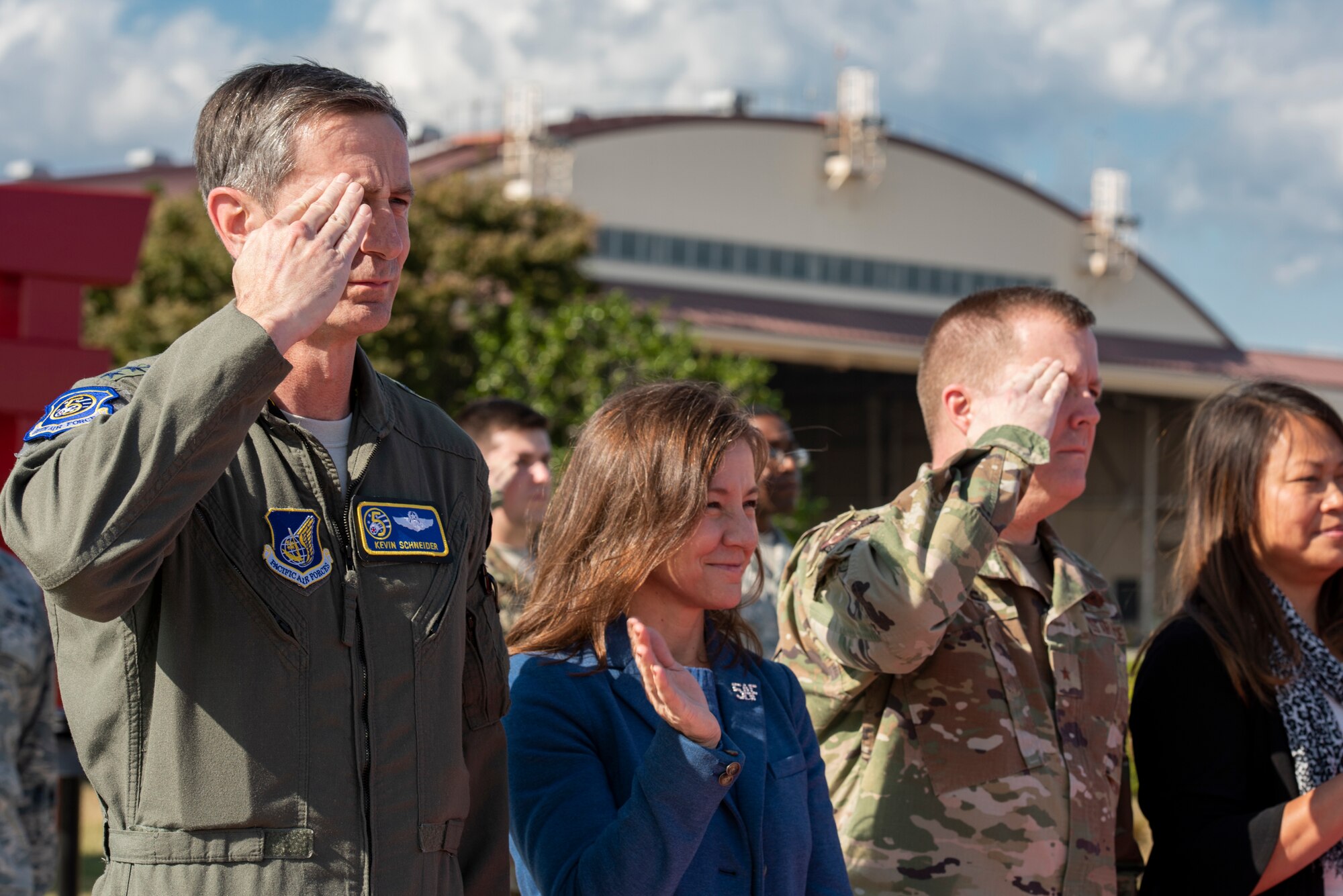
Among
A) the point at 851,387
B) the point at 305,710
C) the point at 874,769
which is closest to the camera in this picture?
the point at 305,710

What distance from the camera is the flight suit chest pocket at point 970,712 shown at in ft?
9.14

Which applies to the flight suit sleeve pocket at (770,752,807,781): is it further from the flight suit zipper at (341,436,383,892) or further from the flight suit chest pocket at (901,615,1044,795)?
the flight suit zipper at (341,436,383,892)

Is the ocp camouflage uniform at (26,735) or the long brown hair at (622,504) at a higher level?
the long brown hair at (622,504)

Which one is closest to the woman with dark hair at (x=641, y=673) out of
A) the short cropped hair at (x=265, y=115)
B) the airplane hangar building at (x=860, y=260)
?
the short cropped hair at (x=265, y=115)

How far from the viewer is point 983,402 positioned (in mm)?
2869

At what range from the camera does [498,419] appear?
213 inches

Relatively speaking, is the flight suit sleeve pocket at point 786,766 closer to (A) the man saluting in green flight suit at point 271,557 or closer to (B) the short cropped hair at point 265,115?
(A) the man saluting in green flight suit at point 271,557

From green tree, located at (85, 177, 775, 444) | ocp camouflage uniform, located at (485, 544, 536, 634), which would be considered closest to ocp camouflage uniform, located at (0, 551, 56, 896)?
ocp camouflage uniform, located at (485, 544, 536, 634)

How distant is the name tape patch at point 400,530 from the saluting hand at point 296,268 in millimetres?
318

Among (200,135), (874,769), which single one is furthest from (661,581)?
(200,135)

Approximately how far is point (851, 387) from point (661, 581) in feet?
121

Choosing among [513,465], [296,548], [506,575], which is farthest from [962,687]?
[513,465]

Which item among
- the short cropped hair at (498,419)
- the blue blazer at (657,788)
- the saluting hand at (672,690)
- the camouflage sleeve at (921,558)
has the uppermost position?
the short cropped hair at (498,419)

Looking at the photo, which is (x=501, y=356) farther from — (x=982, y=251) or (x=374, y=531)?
(x=982, y=251)
